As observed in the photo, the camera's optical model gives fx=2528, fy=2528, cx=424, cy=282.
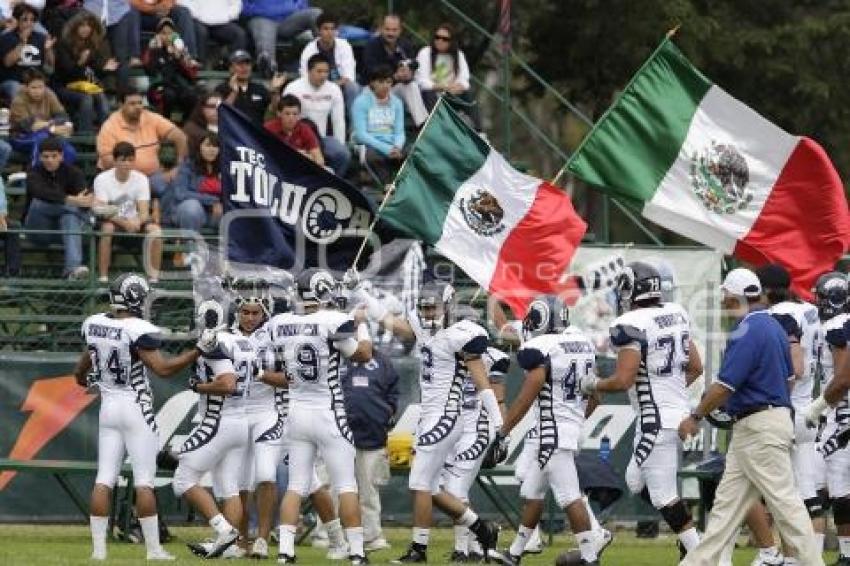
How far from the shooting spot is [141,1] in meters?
27.8

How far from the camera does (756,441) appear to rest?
17.5 m

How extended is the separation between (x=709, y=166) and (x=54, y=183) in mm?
6847

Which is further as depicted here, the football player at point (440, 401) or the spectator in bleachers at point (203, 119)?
the spectator in bleachers at point (203, 119)

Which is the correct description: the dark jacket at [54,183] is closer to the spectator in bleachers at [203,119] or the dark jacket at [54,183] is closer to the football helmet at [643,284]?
the spectator in bleachers at [203,119]

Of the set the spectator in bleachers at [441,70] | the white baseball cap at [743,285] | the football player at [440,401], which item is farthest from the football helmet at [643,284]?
the spectator in bleachers at [441,70]

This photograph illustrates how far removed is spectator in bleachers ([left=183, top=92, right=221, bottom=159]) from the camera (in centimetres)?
2634

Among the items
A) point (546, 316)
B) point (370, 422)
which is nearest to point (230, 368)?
point (370, 422)

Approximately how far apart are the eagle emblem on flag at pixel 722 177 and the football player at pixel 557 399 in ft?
8.49

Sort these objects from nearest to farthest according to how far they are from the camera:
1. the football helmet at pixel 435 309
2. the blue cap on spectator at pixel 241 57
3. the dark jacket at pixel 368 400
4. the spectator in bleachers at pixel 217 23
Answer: the football helmet at pixel 435 309
the dark jacket at pixel 368 400
the blue cap on spectator at pixel 241 57
the spectator in bleachers at pixel 217 23

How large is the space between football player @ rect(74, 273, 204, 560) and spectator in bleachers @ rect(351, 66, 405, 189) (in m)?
7.57

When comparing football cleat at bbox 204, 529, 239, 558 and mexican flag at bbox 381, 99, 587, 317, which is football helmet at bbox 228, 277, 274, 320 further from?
football cleat at bbox 204, 529, 239, 558

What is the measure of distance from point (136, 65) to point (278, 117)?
2119mm

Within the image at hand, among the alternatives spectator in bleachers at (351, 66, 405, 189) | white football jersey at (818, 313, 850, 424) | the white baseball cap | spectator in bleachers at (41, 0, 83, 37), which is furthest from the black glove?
spectator in bleachers at (41, 0, 83, 37)

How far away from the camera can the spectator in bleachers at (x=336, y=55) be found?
27.5 metres
